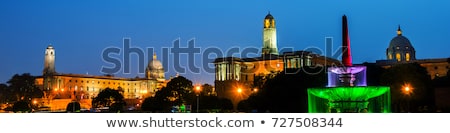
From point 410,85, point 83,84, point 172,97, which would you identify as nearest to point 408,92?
point 410,85

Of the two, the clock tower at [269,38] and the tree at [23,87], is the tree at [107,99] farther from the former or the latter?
the clock tower at [269,38]

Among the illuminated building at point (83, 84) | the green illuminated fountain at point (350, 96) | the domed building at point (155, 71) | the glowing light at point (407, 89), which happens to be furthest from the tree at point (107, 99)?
the domed building at point (155, 71)

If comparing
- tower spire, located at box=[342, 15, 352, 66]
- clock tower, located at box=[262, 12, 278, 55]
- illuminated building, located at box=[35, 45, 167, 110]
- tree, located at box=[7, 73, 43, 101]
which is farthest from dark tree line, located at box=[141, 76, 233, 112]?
clock tower, located at box=[262, 12, 278, 55]

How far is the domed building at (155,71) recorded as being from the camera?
6949 inches

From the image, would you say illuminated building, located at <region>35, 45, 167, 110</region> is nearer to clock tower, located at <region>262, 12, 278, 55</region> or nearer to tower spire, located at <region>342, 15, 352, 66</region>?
clock tower, located at <region>262, 12, 278, 55</region>

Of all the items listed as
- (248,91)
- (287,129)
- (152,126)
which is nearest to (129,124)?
(152,126)

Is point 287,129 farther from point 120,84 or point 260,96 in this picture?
point 120,84

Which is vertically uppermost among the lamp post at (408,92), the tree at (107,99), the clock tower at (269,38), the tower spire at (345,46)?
the clock tower at (269,38)

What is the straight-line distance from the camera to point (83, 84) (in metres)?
154

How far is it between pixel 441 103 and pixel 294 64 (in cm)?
7747

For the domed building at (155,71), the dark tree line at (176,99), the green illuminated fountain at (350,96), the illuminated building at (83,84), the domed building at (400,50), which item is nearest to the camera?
the green illuminated fountain at (350,96)

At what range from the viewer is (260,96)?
6194cm

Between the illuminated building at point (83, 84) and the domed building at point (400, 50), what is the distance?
184ft

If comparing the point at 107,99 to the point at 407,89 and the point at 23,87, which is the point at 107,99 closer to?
the point at 23,87
